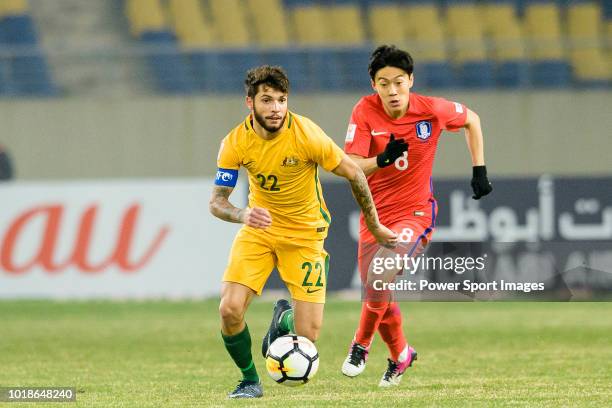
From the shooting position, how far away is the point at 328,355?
1091cm

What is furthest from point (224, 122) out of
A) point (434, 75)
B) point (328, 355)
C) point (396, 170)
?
point (396, 170)

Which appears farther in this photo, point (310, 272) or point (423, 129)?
point (423, 129)

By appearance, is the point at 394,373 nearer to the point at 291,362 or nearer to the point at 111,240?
the point at 291,362

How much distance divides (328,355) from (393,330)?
7.56ft

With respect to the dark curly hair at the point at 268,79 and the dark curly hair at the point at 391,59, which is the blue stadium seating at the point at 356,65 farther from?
the dark curly hair at the point at 268,79

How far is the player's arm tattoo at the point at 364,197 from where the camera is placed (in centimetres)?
758

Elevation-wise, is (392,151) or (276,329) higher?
(392,151)

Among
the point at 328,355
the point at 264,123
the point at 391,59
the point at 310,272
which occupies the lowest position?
the point at 328,355

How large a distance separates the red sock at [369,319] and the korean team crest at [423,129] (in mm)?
1182

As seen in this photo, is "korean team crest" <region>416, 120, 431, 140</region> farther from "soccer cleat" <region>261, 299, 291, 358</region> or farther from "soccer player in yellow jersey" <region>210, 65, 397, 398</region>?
"soccer cleat" <region>261, 299, 291, 358</region>

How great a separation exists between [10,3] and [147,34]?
2.25 metres

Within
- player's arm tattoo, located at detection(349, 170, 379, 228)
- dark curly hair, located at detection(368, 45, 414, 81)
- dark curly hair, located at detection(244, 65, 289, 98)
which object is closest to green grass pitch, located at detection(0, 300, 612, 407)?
player's arm tattoo, located at detection(349, 170, 379, 228)

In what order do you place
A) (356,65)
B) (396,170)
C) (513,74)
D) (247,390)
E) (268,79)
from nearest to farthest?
(268,79) < (247,390) < (396,170) < (356,65) < (513,74)

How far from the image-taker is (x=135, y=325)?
14.1 meters
